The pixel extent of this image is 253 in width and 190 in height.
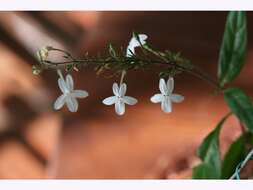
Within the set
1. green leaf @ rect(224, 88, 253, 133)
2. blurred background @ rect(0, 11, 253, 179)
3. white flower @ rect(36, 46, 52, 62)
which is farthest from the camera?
blurred background @ rect(0, 11, 253, 179)

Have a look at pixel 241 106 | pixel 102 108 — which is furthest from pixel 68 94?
pixel 102 108

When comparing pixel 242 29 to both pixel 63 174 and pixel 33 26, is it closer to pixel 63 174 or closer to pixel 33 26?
pixel 63 174

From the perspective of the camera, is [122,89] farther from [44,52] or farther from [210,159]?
[210,159]

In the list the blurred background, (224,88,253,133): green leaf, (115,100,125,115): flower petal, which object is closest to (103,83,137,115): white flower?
(115,100,125,115): flower petal

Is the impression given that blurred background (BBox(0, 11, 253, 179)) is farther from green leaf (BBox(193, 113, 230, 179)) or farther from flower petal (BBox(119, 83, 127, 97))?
flower petal (BBox(119, 83, 127, 97))

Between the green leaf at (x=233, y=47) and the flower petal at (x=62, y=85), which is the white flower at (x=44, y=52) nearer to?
the flower petal at (x=62, y=85)

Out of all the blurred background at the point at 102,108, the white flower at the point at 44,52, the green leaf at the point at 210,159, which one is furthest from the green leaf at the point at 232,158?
the white flower at the point at 44,52
